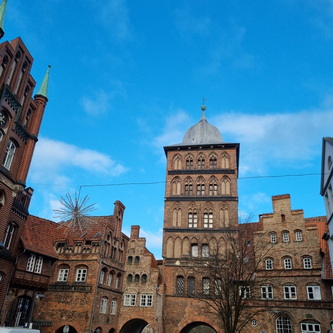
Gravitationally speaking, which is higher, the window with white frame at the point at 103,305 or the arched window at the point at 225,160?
the arched window at the point at 225,160

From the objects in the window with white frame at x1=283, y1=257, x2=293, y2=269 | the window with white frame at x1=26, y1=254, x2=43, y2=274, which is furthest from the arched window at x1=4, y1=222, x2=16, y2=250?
the window with white frame at x1=283, y1=257, x2=293, y2=269

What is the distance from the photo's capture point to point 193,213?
39.1 metres

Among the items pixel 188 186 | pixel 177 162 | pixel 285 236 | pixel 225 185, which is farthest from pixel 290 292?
pixel 177 162

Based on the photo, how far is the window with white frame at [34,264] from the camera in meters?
27.9

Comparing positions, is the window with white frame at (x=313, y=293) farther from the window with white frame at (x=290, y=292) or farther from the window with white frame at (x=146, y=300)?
the window with white frame at (x=146, y=300)

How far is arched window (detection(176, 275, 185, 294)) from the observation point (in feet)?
115

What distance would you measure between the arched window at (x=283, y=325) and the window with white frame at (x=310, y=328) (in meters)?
1.12

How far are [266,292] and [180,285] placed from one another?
9.14 m

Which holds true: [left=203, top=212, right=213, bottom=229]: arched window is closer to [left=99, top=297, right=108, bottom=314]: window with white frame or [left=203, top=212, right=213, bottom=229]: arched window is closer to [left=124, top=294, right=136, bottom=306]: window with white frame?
[left=124, top=294, right=136, bottom=306]: window with white frame

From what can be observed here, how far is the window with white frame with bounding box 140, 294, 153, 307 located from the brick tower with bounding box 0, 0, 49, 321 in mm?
14363

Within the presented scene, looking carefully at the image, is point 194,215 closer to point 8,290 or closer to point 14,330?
point 8,290

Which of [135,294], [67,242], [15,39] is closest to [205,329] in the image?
[135,294]

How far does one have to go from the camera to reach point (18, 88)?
23.8m

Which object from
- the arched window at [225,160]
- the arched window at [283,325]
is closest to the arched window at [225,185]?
the arched window at [225,160]
